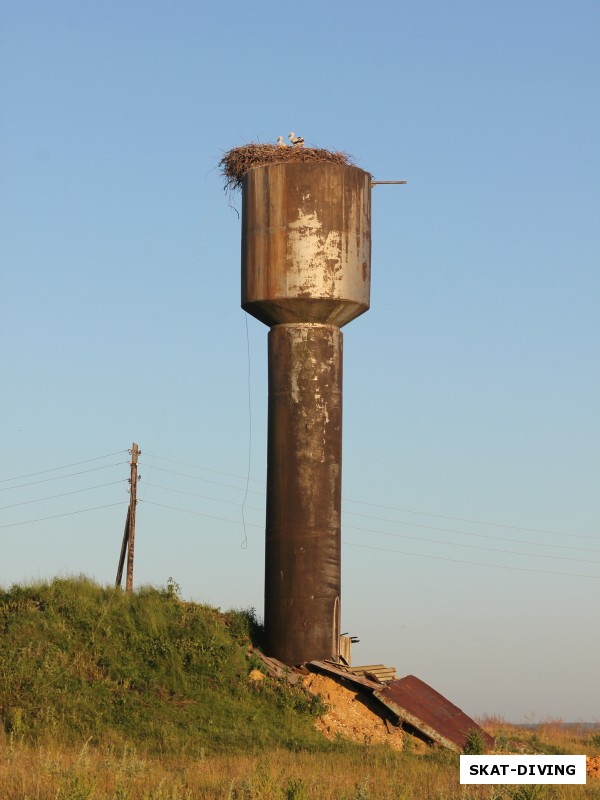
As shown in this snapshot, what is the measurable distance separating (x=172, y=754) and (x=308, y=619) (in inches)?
218

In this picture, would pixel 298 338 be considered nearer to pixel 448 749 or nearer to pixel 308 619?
pixel 308 619

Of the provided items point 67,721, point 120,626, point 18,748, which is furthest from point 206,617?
point 18,748

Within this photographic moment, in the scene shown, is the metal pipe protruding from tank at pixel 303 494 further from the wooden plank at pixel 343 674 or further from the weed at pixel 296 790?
the weed at pixel 296 790

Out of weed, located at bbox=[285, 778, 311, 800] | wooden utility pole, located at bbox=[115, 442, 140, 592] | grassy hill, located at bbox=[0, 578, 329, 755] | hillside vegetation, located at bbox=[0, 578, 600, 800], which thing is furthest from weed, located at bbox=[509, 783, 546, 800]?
wooden utility pole, located at bbox=[115, 442, 140, 592]

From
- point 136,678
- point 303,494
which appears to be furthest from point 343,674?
point 136,678

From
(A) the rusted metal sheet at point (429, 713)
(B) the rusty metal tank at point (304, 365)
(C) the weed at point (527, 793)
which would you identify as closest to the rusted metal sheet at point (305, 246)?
(B) the rusty metal tank at point (304, 365)

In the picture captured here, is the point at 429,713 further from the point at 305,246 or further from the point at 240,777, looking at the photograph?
the point at 305,246

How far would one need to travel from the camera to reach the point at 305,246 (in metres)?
26.3

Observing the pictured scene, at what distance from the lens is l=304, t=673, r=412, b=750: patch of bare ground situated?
2394cm

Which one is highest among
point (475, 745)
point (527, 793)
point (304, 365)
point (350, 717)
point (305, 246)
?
point (305, 246)

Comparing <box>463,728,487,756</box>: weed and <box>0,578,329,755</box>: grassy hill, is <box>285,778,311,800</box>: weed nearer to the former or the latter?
<box>0,578,329,755</box>: grassy hill

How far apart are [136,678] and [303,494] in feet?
16.5

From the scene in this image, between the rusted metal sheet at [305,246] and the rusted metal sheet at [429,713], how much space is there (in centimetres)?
787

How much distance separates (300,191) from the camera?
2653 cm
